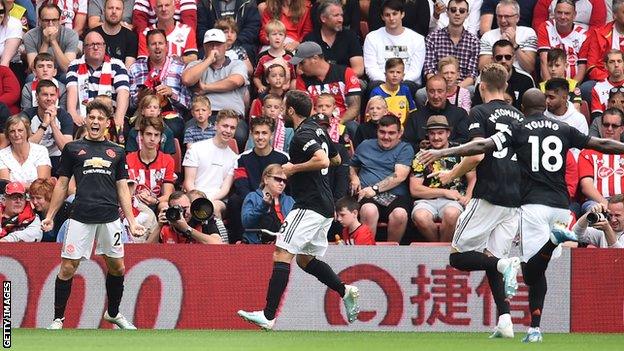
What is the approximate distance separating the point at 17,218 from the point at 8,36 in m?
3.91

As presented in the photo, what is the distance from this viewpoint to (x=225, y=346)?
12406 millimetres

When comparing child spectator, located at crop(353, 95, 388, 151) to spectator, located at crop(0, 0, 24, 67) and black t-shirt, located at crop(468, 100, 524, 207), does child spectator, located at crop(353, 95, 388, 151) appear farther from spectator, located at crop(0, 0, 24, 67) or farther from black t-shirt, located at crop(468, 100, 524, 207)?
spectator, located at crop(0, 0, 24, 67)

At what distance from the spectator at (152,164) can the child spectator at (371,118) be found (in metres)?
2.54

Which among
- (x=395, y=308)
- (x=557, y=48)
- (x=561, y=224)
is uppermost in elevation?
(x=557, y=48)

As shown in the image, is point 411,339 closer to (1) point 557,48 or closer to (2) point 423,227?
(2) point 423,227

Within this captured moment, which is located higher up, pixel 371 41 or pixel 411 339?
pixel 371 41

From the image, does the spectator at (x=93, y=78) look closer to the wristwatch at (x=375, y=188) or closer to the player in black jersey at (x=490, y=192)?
the wristwatch at (x=375, y=188)

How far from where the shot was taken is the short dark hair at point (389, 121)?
17781 millimetres

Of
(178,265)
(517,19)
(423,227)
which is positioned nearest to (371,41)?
(517,19)

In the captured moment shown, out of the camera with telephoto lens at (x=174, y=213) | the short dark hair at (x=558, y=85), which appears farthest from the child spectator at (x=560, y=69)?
the camera with telephoto lens at (x=174, y=213)

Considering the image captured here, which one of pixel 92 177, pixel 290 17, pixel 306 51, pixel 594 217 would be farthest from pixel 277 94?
pixel 594 217

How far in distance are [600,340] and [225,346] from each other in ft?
13.4

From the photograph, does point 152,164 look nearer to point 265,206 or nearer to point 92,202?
point 265,206

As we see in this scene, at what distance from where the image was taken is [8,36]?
1983cm
